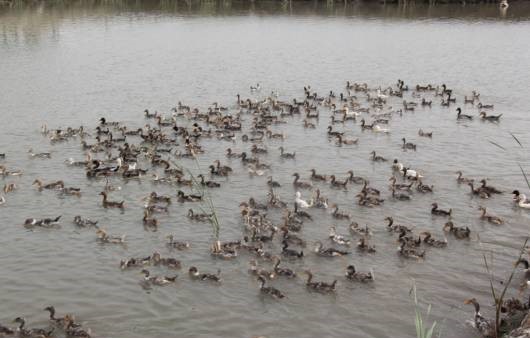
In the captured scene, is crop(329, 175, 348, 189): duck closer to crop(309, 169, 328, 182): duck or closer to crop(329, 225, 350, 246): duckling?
crop(309, 169, 328, 182): duck

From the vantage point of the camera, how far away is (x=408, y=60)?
48.1 meters

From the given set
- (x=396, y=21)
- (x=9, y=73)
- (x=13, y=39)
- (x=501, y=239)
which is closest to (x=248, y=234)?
(x=501, y=239)

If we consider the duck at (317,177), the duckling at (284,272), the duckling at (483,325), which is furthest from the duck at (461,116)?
the duckling at (483,325)

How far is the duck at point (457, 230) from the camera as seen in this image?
63.1 feet

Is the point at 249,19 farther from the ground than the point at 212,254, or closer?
farther from the ground

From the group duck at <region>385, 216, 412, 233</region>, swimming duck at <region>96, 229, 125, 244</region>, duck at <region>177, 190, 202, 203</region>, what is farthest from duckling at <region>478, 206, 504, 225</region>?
swimming duck at <region>96, 229, 125, 244</region>

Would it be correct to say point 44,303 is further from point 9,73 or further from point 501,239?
point 9,73

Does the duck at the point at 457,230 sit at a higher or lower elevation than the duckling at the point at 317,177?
lower

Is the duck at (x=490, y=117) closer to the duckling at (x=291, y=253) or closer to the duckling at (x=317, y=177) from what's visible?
the duckling at (x=317, y=177)

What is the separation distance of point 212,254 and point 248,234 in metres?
1.63

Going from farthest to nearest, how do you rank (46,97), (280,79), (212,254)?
(280,79) < (46,97) < (212,254)

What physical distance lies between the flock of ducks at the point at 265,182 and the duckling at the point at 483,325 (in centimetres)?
20

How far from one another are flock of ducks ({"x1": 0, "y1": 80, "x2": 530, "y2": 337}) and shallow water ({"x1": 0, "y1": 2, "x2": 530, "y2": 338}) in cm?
33

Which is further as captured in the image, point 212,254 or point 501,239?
point 501,239
